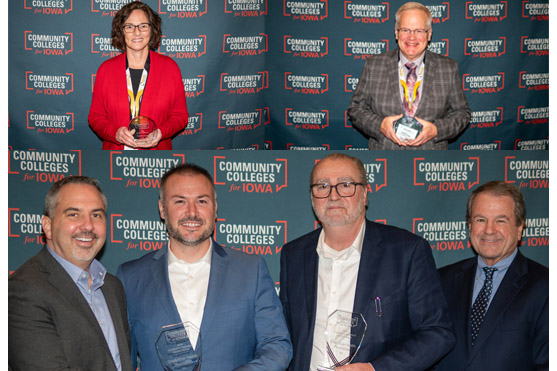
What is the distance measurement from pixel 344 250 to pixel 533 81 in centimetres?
356

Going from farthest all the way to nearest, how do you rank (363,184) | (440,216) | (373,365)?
(440,216) < (363,184) < (373,365)

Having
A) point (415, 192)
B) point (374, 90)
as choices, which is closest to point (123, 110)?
point (374, 90)

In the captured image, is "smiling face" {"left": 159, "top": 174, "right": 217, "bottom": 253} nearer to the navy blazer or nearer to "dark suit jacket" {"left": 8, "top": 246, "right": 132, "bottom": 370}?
the navy blazer

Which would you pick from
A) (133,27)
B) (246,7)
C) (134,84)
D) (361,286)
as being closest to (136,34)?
(133,27)

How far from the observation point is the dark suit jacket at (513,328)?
2.97 m

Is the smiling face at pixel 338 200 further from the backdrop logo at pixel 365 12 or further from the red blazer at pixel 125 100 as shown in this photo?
the backdrop logo at pixel 365 12

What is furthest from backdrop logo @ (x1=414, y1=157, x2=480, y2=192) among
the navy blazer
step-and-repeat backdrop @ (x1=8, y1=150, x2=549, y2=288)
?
the navy blazer

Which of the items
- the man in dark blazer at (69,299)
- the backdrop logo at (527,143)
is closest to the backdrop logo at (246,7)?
the backdrop logo at (527,143)

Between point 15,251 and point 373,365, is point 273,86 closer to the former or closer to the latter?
point 15,251

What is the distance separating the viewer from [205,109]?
5.77 m

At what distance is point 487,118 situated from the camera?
5.86m

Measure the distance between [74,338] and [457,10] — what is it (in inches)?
183

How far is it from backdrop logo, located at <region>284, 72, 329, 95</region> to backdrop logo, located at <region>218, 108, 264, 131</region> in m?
0.38

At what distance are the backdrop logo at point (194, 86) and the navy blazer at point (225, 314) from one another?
2798 millimetres
